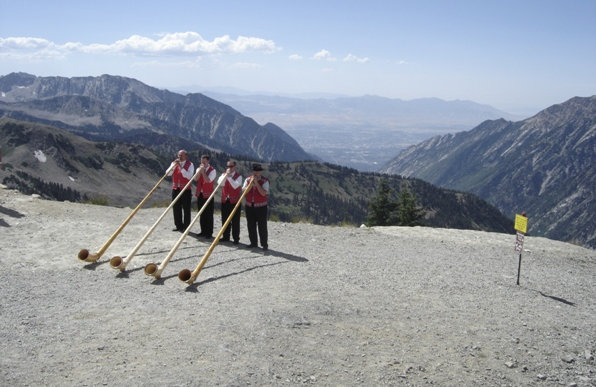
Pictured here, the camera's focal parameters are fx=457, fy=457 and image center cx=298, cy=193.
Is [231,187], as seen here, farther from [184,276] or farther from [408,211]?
[408,211]

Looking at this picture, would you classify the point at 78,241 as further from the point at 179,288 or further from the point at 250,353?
→ the point at 250,353

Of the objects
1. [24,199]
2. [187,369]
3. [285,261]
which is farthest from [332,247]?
[24,199]

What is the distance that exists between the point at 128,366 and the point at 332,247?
10.7 meters

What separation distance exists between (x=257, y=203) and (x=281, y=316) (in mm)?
5957

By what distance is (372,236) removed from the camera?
20141 millimetres

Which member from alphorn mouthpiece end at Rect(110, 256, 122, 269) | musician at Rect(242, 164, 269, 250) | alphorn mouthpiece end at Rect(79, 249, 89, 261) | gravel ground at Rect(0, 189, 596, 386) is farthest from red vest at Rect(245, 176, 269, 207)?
alphorn mouthpiece end at Rect(79, 249, 89, 261)

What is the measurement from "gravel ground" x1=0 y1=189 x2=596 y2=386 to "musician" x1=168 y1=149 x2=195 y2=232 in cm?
71

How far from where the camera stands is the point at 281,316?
9.70 m

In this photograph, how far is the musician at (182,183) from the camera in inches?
644

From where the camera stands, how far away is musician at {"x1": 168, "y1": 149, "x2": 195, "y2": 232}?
16359 millimetres

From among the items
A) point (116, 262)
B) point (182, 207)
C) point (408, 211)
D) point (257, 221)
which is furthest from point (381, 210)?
Answer: point (116, 262)

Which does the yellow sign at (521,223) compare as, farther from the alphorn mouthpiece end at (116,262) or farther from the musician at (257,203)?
the alphorn mouthpiece end at (116,262)

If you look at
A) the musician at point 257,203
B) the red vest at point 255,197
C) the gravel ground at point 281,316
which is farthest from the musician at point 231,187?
the gravel ground at point 281,316

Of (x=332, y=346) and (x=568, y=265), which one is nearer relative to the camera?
(x=332, y=346)
